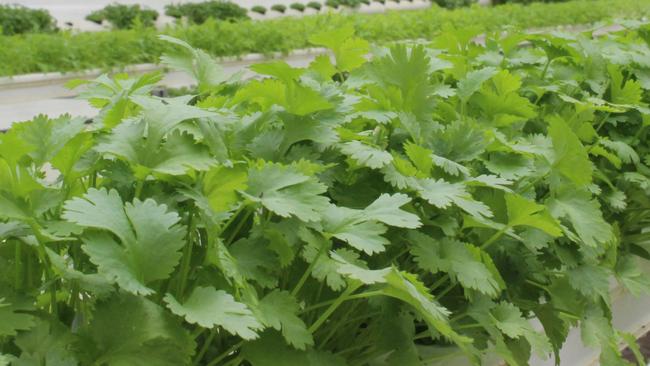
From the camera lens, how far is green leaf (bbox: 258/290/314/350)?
31.5 inches

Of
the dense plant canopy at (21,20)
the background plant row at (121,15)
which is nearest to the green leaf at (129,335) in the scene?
the background plant row at (121,15)

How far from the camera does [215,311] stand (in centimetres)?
70

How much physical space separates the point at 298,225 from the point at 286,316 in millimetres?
111

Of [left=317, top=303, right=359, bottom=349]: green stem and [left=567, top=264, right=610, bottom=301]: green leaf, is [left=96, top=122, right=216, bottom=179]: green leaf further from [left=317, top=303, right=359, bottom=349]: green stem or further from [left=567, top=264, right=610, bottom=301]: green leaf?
[left=567, top=264, right=610, bottom=301]: green leaf

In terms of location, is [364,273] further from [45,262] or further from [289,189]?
[45,262]

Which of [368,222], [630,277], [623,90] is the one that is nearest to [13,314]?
[368,222]

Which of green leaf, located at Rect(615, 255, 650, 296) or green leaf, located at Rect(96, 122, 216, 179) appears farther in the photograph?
green leaf, located at Rect(615, 255, 650, 296)

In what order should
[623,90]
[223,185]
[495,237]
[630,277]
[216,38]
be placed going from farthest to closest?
1. [216,38]
2. [623,90]
3. [630,277]
4. [495,237]
5. [223,185]

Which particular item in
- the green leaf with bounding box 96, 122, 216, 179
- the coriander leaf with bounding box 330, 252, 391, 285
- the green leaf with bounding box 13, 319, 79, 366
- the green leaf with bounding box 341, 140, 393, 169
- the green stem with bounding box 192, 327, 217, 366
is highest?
the green leaf with bounding box 96, 122, 216, 179

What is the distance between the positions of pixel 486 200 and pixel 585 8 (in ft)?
34.9

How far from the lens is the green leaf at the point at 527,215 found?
3.38ft

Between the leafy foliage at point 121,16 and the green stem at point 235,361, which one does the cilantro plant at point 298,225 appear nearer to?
the green stem at point 235,361

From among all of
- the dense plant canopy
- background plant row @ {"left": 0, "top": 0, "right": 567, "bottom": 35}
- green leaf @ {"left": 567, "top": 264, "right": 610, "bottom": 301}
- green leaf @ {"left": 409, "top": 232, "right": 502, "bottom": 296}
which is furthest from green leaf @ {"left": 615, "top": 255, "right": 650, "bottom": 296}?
the dense plant canopy

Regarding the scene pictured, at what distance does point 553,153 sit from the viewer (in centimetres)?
122
